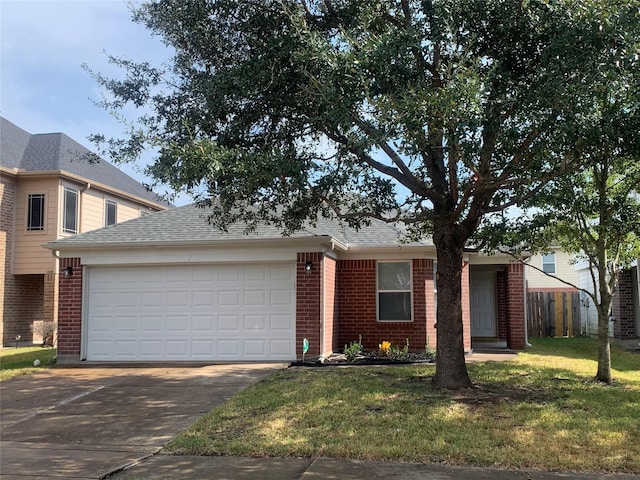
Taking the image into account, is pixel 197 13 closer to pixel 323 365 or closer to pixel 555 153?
pixel 555 153

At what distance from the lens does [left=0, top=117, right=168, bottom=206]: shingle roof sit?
773 inches

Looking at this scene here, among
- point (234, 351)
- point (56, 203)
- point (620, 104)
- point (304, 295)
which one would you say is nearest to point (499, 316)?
point (304, 295)

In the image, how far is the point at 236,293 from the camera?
12.9 meters

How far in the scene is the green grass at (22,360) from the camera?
12.0 m

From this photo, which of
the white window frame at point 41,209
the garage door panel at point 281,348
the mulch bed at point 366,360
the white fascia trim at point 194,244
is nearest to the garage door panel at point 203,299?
the white fascia trim at point 194,244

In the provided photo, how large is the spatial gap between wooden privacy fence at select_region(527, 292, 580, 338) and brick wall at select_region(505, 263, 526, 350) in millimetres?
6759

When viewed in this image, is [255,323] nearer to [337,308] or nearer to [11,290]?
[337,308]

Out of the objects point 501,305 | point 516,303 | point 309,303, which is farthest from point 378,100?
point 501,305

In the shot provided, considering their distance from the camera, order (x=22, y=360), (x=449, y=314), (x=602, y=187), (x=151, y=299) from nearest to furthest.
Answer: (x=449, y=314)
(x=602, y=187)
(x=151, y=299)
(x=22, y=360)

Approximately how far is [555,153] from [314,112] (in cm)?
354

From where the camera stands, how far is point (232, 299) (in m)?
12.9

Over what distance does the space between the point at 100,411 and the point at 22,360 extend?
7.25 meters

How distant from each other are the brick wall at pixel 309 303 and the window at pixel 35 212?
11.1 metres

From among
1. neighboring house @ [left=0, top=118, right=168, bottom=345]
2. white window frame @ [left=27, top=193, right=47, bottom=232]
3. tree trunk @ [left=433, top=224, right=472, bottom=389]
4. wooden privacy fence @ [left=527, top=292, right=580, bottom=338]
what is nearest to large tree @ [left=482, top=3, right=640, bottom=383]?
tree trunk @ [left=433, top=224, right=472, bottom=389]
